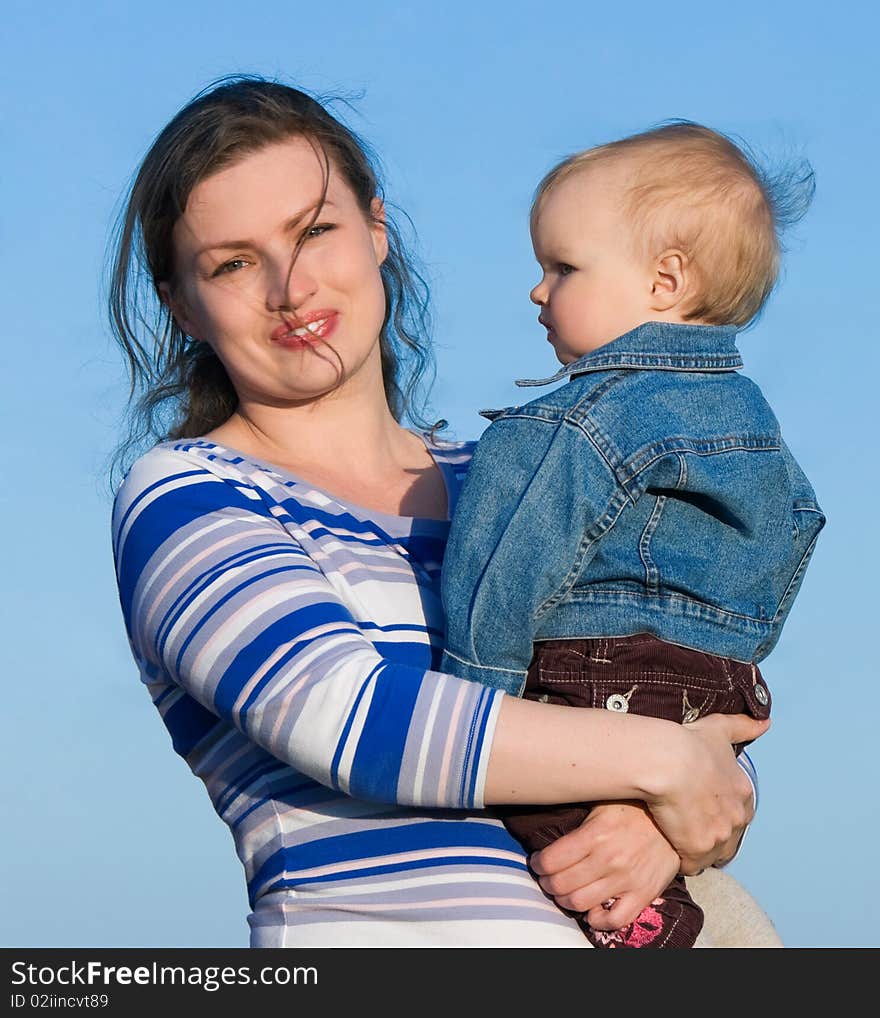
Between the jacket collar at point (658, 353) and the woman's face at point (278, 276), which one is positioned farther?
the woman's face at point (278, 276)

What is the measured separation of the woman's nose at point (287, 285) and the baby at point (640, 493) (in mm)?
623

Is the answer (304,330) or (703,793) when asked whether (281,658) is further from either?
(304,330)

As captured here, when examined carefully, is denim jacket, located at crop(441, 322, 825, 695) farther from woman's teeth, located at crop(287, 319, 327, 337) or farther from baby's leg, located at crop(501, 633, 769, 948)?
woman's teeth, located at crop(287, 319, 327, 337)

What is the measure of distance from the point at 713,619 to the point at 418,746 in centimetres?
73

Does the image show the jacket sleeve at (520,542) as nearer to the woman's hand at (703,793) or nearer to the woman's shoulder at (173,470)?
the woman's hand at (703,793)

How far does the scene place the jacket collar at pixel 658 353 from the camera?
3.15 metres

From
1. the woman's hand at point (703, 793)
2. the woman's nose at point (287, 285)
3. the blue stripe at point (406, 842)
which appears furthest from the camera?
the woman's nose at point (287, 285)

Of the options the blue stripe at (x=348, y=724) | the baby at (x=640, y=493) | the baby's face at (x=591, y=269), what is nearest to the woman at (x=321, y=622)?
the blue stripe at (x=348, y=724)

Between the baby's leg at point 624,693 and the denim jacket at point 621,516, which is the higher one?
the denim jacket at point 621,516

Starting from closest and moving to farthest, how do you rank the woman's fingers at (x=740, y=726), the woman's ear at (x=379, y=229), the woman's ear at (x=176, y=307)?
the woman's fingers at (x=740, y=726)
the woman's ear at (x=176, y=307)
the woman's ear at (x=379, y=229)

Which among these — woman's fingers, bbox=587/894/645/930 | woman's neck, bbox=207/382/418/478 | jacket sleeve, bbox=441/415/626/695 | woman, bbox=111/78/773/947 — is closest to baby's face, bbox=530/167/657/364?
jacket sleeve, bbox=441/415/626/695

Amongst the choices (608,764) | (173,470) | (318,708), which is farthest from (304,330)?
(608,764)

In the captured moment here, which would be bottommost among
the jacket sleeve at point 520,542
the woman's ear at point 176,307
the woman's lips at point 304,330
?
the jacket sleeve at point 520,542
